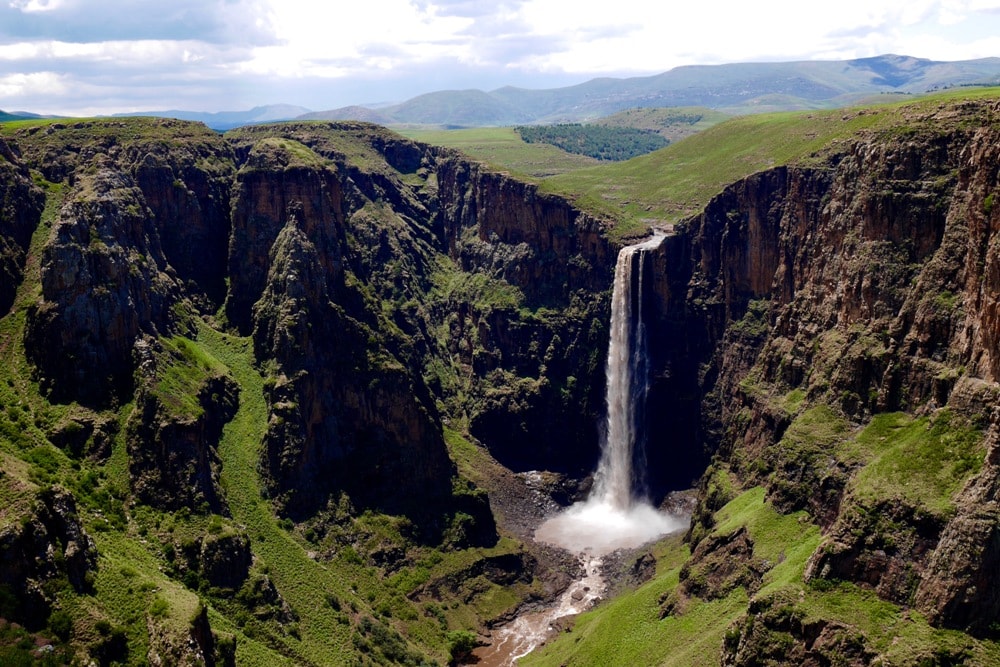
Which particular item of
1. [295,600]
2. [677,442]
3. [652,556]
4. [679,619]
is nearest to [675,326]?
[677,442]

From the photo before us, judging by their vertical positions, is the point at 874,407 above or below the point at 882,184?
below

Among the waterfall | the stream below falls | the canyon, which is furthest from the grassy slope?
the waterfall

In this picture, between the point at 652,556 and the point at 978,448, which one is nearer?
the point at 978,448

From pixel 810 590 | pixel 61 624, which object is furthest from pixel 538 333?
pixel 61 624

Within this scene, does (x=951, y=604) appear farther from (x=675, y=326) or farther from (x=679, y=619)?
(x=675, y=326)

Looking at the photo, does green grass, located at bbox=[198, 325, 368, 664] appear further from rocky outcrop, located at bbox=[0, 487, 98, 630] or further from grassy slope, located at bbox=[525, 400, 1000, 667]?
grassy slope, located at bbox=[525, 400, 1000, 667]
